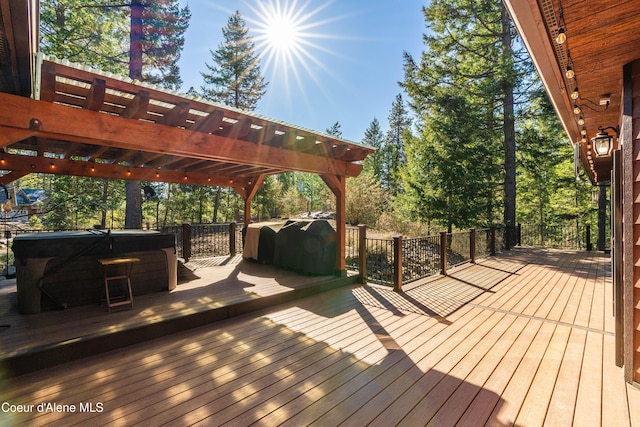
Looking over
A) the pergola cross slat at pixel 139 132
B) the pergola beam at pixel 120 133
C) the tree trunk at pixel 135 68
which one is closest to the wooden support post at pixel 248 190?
the pergola cross slat at pixel 139 132

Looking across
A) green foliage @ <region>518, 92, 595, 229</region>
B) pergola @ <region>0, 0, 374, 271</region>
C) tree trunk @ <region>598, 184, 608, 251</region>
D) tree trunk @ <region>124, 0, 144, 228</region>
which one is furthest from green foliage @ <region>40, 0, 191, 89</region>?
tree trunk @ <region>598, 184, 608, 251</region>

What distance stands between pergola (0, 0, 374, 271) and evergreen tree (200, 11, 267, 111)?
46.4 ft

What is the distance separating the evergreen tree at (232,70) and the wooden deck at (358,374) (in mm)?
17604

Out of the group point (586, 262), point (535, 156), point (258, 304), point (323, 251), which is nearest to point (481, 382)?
point (258, 304)

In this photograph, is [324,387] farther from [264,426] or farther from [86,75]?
[86,75]

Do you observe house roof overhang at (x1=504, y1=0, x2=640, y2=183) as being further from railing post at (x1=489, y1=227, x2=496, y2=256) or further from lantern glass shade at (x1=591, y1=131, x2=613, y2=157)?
railing post at (x1=489, y1=227, x2=496, y2=256)

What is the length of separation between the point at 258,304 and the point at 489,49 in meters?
13.0

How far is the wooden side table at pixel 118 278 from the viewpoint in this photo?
3.69 m

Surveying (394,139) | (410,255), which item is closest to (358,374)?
(410,255)

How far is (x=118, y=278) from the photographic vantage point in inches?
149

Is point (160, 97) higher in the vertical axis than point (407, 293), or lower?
higher

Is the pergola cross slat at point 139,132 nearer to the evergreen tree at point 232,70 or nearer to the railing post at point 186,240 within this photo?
the railing post at point 186,240

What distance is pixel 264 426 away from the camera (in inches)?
75.1

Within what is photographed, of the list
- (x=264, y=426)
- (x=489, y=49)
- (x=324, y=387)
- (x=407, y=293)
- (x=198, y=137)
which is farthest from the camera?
(x=489, y=49)
